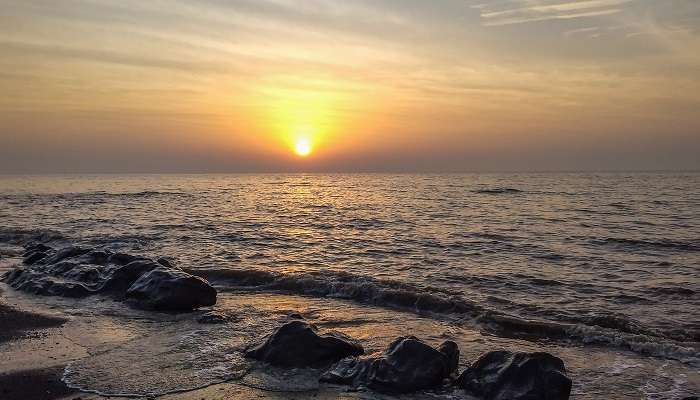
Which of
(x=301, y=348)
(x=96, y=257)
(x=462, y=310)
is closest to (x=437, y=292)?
(x=462, y=310)

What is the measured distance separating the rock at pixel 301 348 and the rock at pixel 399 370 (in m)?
0.43

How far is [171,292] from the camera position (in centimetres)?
1230

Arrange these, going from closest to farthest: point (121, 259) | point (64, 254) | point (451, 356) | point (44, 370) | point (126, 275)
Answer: point (44, 370), point (451, 356), point (126, 275), point (121, 259), point (64, 254)

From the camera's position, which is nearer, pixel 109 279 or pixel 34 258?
pixel 109 279

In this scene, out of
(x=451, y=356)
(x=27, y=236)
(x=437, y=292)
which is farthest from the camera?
(x=27, y=236)

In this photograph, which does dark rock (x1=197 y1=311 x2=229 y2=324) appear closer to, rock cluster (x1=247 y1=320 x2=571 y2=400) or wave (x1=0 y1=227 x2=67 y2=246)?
rock cluster (x1=247 y1=320 x2=571 y2=400)

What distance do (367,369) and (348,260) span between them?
11.7 m

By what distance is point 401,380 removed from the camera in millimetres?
7520

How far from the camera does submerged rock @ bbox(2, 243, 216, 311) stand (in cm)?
1238

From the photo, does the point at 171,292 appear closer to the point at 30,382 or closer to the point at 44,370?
the point at 44,370

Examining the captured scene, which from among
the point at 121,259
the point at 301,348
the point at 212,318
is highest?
the point at 121,259

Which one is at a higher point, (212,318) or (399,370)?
(399,370)

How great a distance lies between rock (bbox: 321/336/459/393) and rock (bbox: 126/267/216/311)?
17.7ft

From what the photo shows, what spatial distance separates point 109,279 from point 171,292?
10.2 feet
